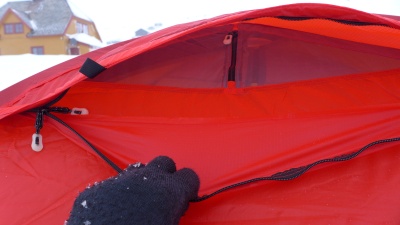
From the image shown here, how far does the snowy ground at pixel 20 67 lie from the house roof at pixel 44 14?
27.8 feet

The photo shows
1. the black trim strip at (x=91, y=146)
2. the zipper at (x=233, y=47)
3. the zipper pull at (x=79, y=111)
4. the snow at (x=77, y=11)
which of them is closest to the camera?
the black trim strip at (x=91, y=146)

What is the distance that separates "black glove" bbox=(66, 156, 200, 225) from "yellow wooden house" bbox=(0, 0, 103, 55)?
11628 millimetres

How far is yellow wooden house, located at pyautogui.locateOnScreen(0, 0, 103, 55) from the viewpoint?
11.4m

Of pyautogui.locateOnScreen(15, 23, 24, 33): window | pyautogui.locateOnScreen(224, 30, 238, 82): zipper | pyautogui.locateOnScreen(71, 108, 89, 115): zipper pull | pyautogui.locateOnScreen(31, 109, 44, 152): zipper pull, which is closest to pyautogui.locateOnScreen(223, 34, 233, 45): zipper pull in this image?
pyautogui.locateOnScreen(224, 30, 238, 82): zipper

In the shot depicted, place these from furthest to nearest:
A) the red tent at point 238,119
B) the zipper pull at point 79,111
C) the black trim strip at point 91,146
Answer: the zipper pull at point 79,111 → the black trim strip at point 91,146 → the red tent at point 238,119

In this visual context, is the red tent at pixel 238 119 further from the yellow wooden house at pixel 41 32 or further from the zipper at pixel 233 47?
the yellow wooden house at pixel 41 32

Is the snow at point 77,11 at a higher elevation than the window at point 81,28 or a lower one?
higher

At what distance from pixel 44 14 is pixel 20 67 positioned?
1002cm

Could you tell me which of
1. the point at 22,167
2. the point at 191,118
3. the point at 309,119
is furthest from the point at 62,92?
the point at 309,119

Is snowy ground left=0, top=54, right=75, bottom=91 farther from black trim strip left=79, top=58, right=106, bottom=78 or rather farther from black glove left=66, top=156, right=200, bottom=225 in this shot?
black glove left=66, top=156, right=200, bottom=225

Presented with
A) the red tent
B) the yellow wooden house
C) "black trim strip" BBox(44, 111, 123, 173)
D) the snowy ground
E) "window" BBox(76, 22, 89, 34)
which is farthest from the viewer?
"window" BBox(76, 22, 89, 34)

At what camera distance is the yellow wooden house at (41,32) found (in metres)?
11.4

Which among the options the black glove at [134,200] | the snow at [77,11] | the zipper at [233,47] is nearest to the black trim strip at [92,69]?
the black glove at [134,200]

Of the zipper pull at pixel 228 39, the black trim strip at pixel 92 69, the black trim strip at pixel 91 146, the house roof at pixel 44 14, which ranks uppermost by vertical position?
the zipper pull at pixel 228 39
